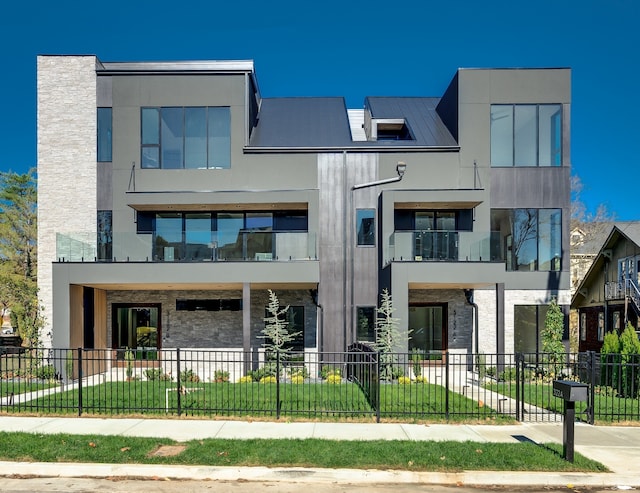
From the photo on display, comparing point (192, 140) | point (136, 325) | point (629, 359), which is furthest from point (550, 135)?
A: point (136, 325)

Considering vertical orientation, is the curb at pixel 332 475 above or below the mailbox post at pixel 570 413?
below

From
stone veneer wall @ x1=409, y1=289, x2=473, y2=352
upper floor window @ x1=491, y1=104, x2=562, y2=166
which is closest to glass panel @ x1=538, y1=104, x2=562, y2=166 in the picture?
upper floor window @ x1=491, y1=104, x2=562, y2=166

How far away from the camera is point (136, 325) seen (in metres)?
22.6

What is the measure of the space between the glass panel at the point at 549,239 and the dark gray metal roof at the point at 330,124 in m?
4.38

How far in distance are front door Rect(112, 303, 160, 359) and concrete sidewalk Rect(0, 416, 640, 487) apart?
10.3 m

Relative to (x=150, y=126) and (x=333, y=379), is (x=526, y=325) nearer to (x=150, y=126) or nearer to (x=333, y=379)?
(x=333, y=379)

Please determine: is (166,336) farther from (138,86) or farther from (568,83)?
(568,83)

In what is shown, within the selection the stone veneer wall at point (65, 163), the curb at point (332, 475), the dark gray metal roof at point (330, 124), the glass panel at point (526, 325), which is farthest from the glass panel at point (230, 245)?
the curb at point (332, 475)

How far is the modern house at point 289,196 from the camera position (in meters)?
20.8

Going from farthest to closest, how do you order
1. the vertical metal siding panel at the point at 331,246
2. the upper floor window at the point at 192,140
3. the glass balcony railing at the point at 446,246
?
the upper floor window at the point at 192,140 < the vertical metal siding panel at the point at 331,246 < the glass balcony railing at the point at 446,246

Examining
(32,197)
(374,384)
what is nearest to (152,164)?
(374,384)

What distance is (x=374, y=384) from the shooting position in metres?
12.7

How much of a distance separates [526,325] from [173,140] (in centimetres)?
1516

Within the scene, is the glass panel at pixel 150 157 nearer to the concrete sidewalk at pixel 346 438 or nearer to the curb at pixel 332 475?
the concrete sidewalk at pixel 346 438
